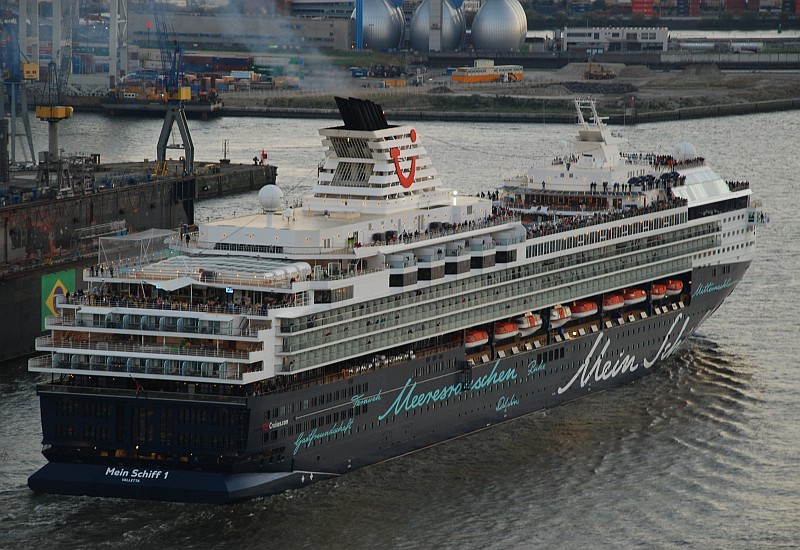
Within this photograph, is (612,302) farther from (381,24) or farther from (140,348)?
(381,24)

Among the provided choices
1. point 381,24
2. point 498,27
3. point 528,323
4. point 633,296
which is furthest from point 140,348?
point 498,27

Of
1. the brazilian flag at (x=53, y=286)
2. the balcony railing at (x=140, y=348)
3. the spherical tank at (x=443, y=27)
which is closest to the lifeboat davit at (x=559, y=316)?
the balcony railing at (x=140, y=348)

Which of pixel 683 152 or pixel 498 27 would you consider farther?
pixel 498 27

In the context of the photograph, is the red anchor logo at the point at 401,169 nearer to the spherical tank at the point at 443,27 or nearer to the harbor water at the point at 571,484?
the harbor water at the point at 571,484

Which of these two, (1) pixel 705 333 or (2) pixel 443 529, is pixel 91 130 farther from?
(2) pixel 443 529

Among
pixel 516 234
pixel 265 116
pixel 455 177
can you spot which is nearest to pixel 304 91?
pixel 265 116

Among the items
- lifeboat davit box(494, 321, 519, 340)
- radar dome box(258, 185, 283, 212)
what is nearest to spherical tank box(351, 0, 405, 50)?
lifeboat davit box(494, 321, 519, 340)
